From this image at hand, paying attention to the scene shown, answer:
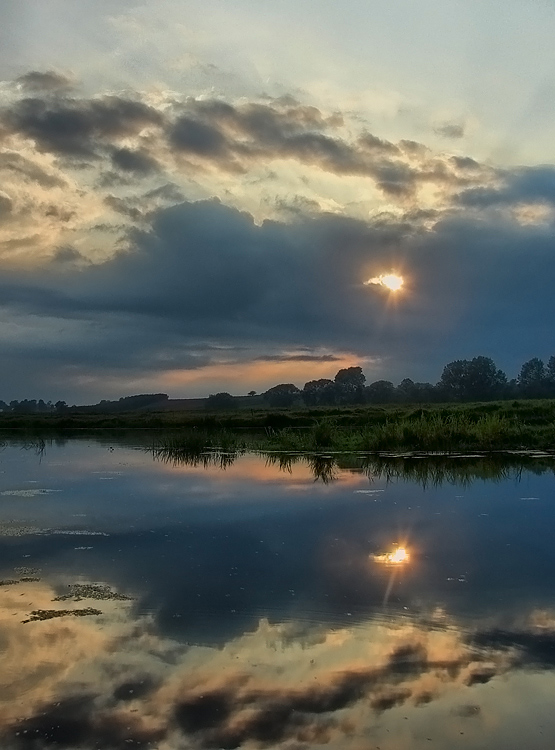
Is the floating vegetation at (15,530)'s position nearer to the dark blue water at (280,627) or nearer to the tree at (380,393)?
the dark blue water at (280,627)

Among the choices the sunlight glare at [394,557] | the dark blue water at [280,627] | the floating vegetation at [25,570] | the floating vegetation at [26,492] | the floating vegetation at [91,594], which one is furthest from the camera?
the floating vegetation at [26,492]

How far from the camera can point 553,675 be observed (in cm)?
550

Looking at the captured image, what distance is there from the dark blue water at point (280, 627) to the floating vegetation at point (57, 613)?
2 centimetres

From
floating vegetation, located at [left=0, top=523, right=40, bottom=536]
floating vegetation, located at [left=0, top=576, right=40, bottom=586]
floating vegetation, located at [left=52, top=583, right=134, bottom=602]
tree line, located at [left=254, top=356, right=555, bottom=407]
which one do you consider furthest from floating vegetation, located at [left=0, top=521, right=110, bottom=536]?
tree line, located at [left=254, top=356, right=555, bottom=407]

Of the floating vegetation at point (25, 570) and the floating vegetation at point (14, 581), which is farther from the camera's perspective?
the floating vegetation at point (25, 570)

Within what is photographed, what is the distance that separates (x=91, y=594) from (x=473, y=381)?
96860 mm

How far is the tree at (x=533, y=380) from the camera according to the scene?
99062 millimetres

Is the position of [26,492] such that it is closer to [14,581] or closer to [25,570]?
[25,570]

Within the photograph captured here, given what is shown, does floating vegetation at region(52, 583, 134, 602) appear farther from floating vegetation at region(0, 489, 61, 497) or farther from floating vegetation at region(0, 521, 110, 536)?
floating vegetation at region(0, 489, 61, 497)

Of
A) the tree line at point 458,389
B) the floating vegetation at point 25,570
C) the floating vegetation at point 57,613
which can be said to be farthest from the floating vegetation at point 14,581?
the tree line at point 458,389

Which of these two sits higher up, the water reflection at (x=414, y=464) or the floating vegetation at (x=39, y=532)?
the water reflection at (x=414, y=464)

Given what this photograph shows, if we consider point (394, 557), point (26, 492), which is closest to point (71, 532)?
point (394, 557)

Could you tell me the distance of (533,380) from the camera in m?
104

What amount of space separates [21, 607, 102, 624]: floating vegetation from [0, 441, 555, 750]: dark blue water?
0.07 feet
